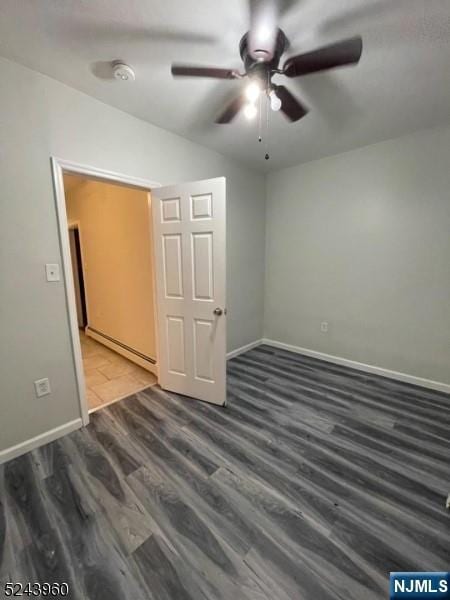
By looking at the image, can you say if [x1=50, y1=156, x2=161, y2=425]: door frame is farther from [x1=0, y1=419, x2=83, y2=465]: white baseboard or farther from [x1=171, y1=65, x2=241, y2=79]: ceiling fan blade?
[x1=171, y1=65, x2=241, y2=79]: ceiling fan blade

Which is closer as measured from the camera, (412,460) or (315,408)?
(412,460)

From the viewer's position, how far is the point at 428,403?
2.35m

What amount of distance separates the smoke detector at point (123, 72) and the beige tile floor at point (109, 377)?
103 inches

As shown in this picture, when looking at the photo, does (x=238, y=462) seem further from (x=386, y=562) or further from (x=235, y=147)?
(x=235, y=147)

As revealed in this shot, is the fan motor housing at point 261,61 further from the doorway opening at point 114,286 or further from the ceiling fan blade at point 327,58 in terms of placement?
the doorway opening at point 114,286

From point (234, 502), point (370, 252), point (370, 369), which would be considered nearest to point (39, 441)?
point (234, 502)

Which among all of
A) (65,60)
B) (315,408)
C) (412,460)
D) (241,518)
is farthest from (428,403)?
(65,60)

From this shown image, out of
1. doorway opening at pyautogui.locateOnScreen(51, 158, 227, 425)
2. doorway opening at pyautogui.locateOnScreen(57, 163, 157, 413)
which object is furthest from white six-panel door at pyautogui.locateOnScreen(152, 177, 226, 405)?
doorway opening at pyautogui.locateOnScreen(57, 163, 157, 413)

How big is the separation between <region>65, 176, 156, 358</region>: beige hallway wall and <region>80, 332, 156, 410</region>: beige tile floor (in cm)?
26

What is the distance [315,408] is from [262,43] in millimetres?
2608

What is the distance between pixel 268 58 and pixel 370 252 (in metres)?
2.20

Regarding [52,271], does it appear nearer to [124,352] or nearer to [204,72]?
[204,72]

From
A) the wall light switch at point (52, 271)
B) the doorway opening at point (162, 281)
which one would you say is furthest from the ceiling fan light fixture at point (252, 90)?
the wall light switch at point (52, 271)

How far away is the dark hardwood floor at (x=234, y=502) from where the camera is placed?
1.09 metres
